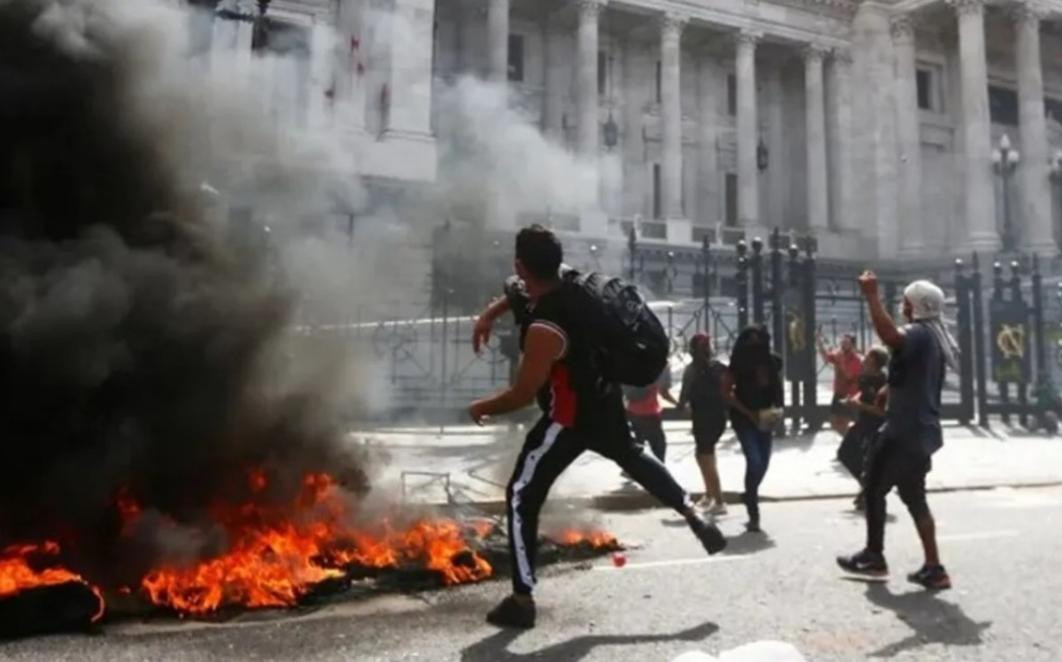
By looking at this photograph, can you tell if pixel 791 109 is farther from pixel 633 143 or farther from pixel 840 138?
pixel 633 143

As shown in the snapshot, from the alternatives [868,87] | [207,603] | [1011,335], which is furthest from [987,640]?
[868,87]

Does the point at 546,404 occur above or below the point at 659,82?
below

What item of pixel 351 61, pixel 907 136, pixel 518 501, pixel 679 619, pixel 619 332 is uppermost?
pixel 907 136

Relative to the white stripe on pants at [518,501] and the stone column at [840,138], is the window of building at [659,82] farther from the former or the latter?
the white stripe on pants at [518,501]

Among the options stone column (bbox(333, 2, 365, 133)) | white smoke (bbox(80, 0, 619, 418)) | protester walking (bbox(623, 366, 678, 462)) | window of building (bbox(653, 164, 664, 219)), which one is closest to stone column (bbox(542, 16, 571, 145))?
window of building (bbox(653, 164, 664, 219))

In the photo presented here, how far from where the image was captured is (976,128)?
33.1 m

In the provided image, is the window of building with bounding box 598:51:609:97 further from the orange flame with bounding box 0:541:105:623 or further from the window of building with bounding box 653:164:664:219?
the orange flame with bounding box 0:541:105:623

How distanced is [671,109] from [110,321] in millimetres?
30216

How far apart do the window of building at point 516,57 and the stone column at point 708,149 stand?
761 cm

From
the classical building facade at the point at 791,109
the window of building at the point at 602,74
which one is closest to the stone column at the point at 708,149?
the classical building facade at the point at 791,109

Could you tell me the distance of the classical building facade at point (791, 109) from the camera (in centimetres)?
3228

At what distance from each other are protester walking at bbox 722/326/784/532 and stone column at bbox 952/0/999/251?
96.7 feet

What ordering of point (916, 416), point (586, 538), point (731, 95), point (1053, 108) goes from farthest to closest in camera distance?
1. point (1053, 108)
2. point (731, 95)
3. point (586, 538)
4. point (916, 416)

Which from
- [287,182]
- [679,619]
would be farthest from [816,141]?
[679,619]
